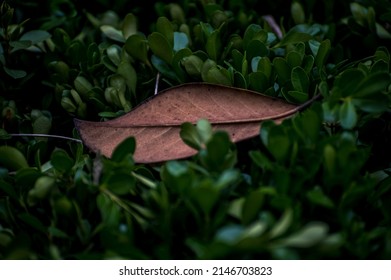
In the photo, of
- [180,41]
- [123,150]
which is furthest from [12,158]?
[180,41]

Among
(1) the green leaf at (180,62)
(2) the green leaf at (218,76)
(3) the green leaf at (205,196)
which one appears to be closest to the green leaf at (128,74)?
(1) the green leaf at (180,62)

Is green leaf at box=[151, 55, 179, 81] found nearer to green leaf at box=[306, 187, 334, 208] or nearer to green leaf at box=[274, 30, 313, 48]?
green leaf at box=[274, 30, 313, 48]

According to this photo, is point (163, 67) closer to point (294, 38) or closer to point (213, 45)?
point (213, 45)

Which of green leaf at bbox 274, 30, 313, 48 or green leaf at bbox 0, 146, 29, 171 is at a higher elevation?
green leaf at bbox 274, 30, 313, 48

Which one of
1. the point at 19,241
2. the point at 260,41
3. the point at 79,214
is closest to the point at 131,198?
the point at 79,214

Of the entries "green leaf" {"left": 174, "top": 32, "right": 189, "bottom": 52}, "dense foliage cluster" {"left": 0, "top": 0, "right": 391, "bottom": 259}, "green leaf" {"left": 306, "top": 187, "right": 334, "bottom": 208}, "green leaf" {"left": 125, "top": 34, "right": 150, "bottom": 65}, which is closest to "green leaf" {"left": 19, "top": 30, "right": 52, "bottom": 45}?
"dense foliage cluster" {"left": 0, "top": 0, "right": 391, "bottom": 259}

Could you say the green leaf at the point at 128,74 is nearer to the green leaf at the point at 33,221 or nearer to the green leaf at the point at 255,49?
the green leaf at the point at 255,49
